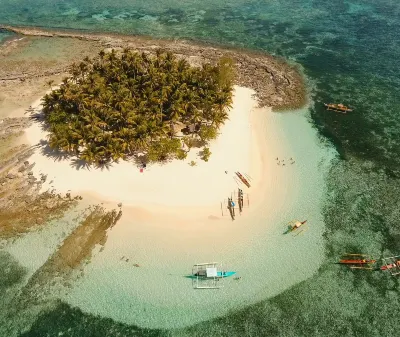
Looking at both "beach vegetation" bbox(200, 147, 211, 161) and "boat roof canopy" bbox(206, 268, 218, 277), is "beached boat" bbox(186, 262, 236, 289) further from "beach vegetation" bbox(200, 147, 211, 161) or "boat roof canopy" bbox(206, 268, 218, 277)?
"beach vegetation" bbox(200, 147, 211, 161)

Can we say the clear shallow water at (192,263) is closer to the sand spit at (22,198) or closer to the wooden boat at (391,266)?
the wooden boat at (391,266)

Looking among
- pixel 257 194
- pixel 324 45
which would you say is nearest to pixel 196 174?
pixel 257 194

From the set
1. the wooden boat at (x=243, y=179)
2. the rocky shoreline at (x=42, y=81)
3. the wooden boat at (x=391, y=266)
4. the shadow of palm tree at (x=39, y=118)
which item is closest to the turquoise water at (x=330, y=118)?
the wooden boat at (x=391, y=266)

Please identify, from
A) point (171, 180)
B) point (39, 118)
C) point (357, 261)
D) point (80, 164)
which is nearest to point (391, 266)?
point (357, 261)

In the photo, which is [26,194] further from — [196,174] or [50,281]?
[196,174]

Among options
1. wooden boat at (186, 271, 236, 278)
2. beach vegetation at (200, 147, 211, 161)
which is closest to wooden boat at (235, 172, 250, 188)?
beach vegetation at (200, 147, 211, 161)

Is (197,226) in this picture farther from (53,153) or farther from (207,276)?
(53,153)

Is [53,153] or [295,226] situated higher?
[53,153]
